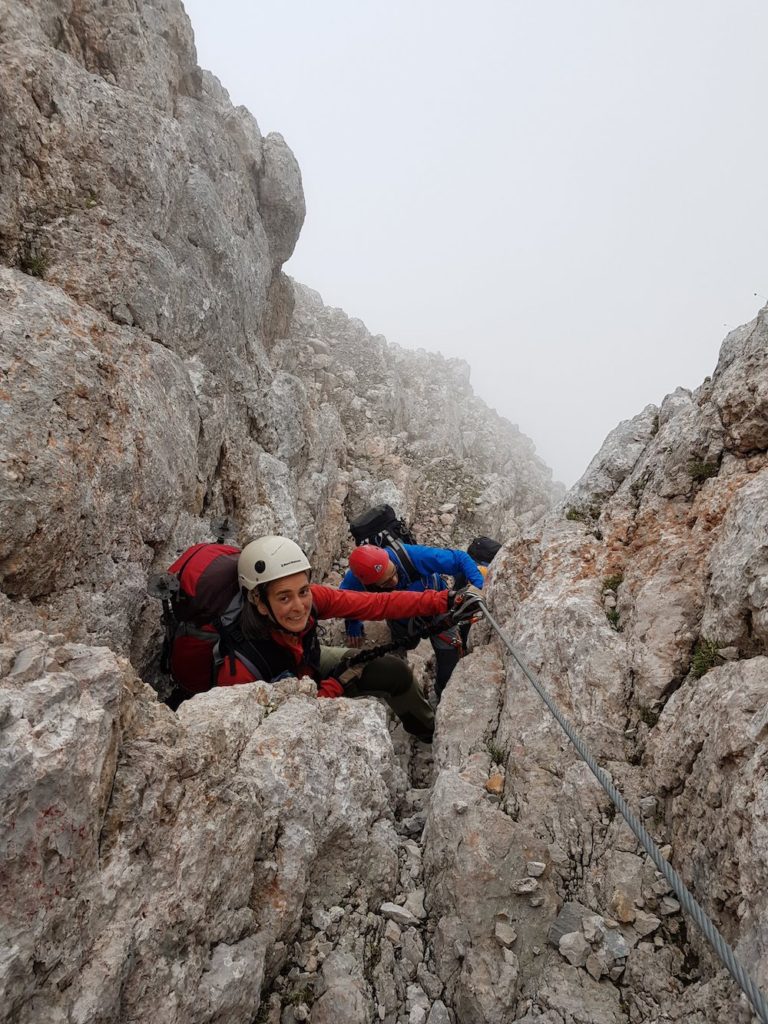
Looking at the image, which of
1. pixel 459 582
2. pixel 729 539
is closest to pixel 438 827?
pixel 729 539

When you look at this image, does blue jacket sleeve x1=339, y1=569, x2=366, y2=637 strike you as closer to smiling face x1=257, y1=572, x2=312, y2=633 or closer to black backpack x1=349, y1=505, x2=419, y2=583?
black backpack x1=349, y1=505, x2=419, y2=583

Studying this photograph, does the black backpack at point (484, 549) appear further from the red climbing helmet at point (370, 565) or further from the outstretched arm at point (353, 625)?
the red climbing helmet at point (370, 565)

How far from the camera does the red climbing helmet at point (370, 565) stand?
1002 cm

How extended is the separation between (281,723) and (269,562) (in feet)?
6.73

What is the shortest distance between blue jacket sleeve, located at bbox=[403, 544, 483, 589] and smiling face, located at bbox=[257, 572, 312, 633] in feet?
13.3

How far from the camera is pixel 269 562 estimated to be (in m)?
6.85

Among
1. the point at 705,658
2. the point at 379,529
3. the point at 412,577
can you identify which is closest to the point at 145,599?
the point at 412,577

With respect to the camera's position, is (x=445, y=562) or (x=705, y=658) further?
(x=445, y=562)

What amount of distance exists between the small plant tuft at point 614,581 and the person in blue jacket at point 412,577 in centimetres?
336

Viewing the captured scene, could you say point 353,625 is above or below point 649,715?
below

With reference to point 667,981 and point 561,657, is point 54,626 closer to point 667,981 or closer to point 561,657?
point 561,657

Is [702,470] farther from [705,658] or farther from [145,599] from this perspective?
[145,599]

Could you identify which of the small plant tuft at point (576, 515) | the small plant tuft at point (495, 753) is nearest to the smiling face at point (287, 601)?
the small plant tuft at point (495, 753)

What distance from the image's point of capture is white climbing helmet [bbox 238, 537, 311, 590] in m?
6.81
